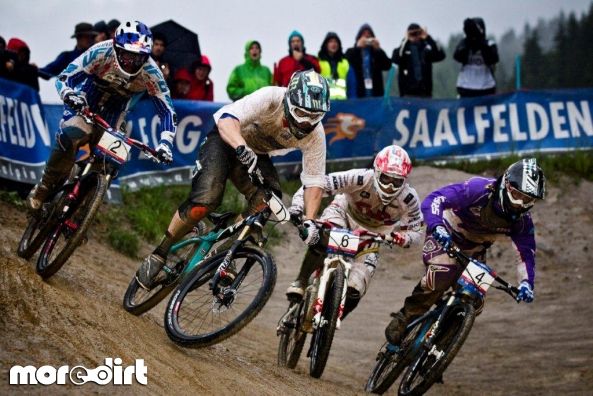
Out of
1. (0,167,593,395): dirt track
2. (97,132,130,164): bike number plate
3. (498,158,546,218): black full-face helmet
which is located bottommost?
(0,167,593,395): dirt track

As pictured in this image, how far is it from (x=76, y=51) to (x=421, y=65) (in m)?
5.61

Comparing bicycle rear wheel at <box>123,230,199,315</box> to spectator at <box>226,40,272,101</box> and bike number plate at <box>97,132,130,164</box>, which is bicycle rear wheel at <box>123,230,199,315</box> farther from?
spectator at <box>226,40,272,101</box>

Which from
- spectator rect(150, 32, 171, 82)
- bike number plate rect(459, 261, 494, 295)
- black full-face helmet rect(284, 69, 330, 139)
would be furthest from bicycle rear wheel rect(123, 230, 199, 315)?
spectator rect(150, 32, 171, 82)

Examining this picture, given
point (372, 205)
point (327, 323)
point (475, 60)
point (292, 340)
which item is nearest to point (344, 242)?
point (327, 323)

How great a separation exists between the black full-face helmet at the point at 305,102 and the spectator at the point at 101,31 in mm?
6077

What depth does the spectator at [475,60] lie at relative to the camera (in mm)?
16219

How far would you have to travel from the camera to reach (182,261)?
864 cm

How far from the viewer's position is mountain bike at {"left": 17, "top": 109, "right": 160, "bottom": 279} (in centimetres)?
857

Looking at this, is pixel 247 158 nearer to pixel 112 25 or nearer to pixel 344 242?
pixel 344 242

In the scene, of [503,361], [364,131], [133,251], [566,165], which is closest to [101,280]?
[133,251]

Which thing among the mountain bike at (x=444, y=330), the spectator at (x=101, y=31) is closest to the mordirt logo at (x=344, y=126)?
the spectator at (x=101, y=31)

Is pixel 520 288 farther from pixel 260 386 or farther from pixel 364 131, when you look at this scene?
pixel 364 131

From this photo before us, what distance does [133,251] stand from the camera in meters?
13.5

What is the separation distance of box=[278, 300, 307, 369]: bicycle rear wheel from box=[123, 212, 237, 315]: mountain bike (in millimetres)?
995
